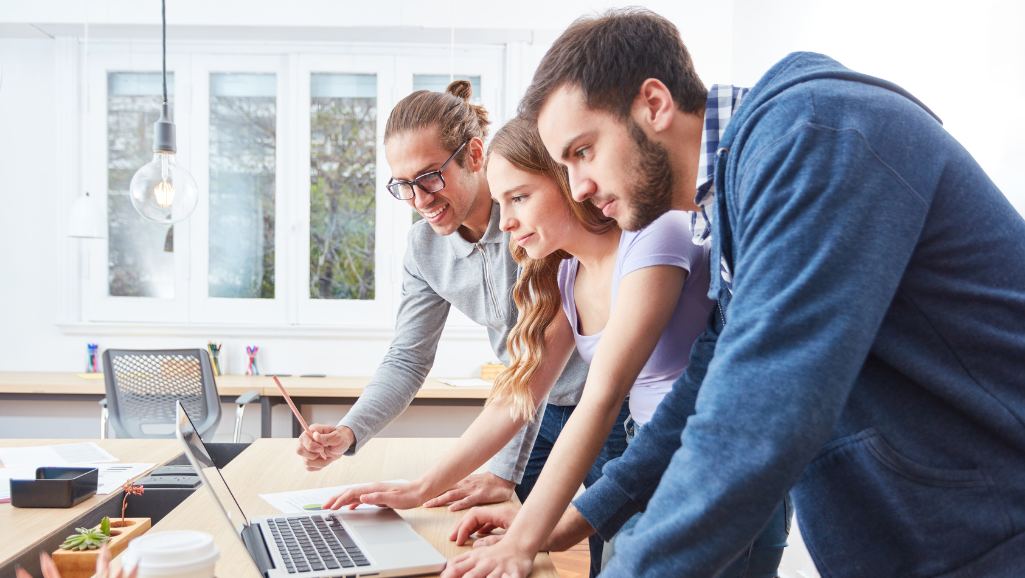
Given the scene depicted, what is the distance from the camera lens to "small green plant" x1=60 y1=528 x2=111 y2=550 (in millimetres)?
1141

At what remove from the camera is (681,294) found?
3.65 ft

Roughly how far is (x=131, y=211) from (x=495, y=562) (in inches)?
152

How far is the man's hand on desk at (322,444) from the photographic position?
1.35m

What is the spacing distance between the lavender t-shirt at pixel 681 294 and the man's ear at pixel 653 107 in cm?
24

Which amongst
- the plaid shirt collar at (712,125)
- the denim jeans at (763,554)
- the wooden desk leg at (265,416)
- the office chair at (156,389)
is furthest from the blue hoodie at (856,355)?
the wooden desk leg at (265,416)

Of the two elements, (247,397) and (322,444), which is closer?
(322,444)

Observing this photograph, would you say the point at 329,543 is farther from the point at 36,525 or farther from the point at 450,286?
the point at 450,286

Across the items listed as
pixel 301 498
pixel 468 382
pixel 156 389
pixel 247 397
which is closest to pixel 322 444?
pixel 301 498

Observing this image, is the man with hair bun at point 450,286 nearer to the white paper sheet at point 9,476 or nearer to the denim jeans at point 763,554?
the denim jeans at point 763,554

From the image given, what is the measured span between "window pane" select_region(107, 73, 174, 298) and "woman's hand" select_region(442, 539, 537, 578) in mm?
3641

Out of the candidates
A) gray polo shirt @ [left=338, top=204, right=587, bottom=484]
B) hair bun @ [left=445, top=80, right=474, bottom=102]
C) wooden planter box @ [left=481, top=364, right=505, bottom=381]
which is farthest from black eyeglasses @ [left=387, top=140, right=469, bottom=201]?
wooden planter box @ [left=481, top=364, right=505, bottom=381]

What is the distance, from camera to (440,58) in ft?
13.1

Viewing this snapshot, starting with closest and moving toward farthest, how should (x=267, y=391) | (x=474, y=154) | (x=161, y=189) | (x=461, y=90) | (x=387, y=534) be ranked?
(x=387, y=534) → (x=474, y=154) → (x=461, y=90) → (x=161, y=189) → (x=267, y=391)

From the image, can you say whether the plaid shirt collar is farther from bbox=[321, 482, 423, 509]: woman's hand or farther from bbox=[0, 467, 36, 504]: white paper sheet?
bbox=[0, 467, 36, 504]: white paper sheet
